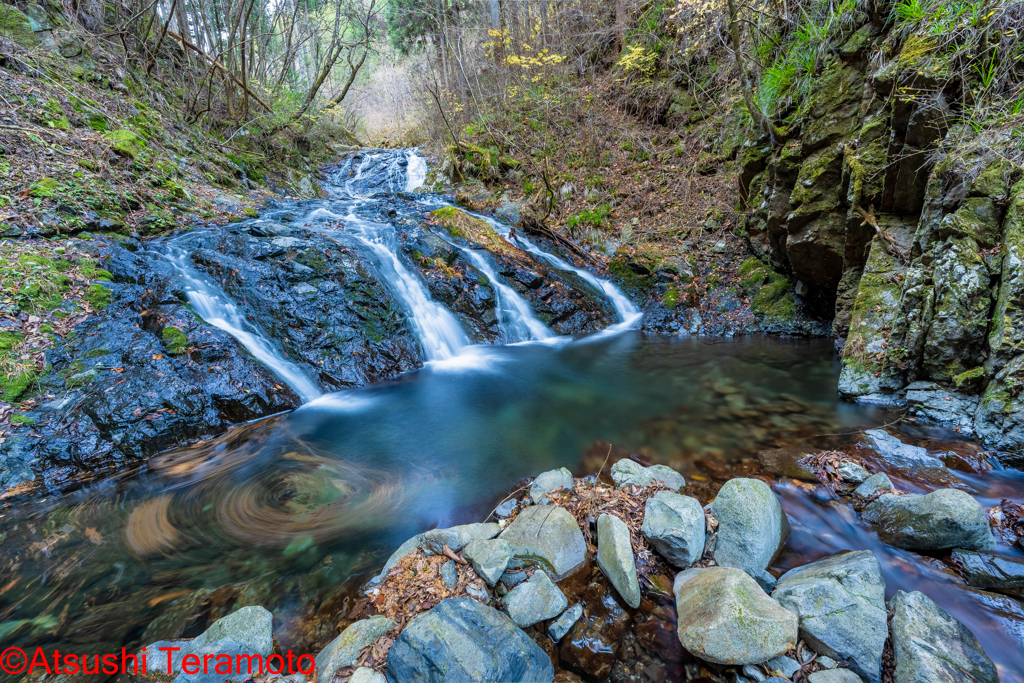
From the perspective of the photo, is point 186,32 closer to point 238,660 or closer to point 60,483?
point 60,483

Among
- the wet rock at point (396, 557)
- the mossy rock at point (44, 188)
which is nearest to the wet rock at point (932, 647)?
the wet rock at point (396, 557)

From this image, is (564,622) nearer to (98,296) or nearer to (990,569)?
(990,569)

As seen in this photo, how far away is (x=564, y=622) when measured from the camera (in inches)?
88.5

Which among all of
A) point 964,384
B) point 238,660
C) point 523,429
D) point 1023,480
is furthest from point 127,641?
point 964,384

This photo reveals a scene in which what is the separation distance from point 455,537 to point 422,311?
5.33 metres

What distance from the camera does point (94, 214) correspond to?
20.2 ft

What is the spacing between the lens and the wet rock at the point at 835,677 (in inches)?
69.7

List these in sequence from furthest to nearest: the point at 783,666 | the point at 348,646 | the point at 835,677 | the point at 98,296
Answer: the point at 98,296, the point at 348,646, the point at 783,666, the point at 835,677

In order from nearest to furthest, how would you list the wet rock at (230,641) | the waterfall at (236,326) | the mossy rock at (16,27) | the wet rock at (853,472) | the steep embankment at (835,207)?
the wet rock at (230,641) → the wet rock at (853,472) → the steep embankment at (835,207) → the waterfall at (236,326) → the mossy rock at (16,27)

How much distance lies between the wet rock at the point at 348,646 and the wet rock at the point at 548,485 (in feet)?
4.39

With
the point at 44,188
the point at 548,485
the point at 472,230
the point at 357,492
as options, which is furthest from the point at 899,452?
the point at 44,188

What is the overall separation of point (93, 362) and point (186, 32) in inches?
506

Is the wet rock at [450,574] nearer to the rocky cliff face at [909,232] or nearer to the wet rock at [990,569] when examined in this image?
the wet rock at [990,569]

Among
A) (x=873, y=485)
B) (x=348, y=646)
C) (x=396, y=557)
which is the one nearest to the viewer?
(x=348, y=646)
